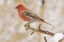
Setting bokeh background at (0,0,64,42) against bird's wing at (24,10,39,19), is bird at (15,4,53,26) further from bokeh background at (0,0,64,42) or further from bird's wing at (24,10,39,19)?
bokeh background at (0,0,64,42)

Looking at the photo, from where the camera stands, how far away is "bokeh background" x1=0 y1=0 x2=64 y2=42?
13.4ft

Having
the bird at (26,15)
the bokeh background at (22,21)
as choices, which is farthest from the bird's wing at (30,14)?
the bokeh background at (22,21)

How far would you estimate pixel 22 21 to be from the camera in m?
4.28

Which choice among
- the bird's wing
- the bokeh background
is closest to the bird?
the bird's wing

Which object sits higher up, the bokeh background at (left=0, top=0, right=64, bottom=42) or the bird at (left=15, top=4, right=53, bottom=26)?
the bokeh background at (left=0, top=0, right=64, bottom=42)

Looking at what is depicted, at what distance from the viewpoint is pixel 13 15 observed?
4.27 meters

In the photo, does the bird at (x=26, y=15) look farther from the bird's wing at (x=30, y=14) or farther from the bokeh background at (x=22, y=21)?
the bokeh background at (x=22, y=21)

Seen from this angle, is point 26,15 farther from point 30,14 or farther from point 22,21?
point 22,21

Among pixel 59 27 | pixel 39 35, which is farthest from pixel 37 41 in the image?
pixel 59 27

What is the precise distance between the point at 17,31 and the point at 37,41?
1.02 feet

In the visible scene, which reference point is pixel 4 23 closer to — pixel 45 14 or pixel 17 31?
pixel 17 31

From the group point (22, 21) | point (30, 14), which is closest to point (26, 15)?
point (30, 14)

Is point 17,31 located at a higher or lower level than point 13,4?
lower

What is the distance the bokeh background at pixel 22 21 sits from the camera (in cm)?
409
